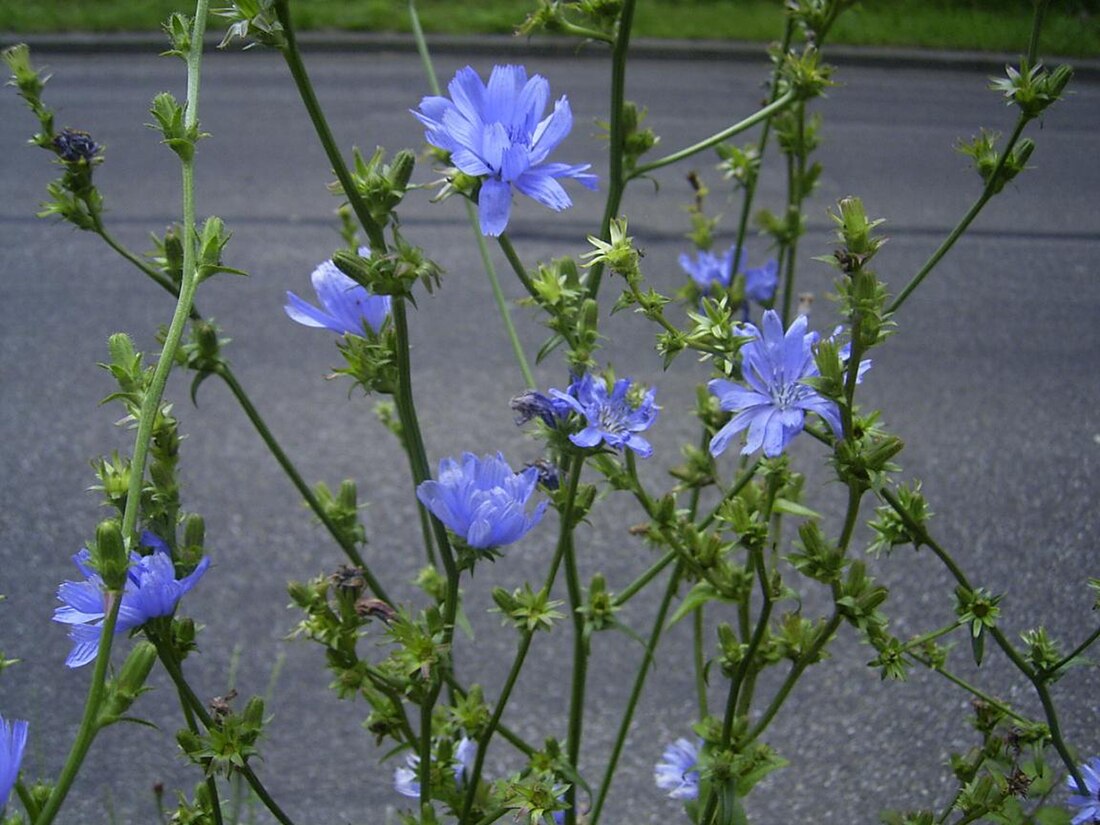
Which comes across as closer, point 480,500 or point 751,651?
point 480,500

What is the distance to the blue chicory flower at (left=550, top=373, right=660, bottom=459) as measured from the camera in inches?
35.9

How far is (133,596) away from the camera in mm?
829

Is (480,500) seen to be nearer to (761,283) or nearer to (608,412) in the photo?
(608,412)

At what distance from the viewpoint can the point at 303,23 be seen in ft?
26.8

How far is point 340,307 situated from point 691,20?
26.3ft

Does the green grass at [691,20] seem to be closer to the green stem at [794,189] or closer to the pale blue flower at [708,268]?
the pale blue flower at [708,268]

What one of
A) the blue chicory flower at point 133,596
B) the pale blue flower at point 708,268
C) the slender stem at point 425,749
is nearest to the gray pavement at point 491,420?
the pale blue flower at point 708,268

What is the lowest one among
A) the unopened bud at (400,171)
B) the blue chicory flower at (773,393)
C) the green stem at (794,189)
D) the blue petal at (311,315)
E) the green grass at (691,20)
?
the blue chicory flower at (773,393)

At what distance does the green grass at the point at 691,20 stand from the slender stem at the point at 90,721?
25.2 feet

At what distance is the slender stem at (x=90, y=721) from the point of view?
2.17 feet

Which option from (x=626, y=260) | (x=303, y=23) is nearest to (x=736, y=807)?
(x=626, y=260)

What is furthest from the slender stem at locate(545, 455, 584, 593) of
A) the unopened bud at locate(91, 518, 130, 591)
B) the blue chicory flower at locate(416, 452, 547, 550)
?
the unopened bud at locate(91, 518, 130, 591)

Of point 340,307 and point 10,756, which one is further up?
point 340,307

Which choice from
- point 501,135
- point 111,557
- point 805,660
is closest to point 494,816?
point 805,660
